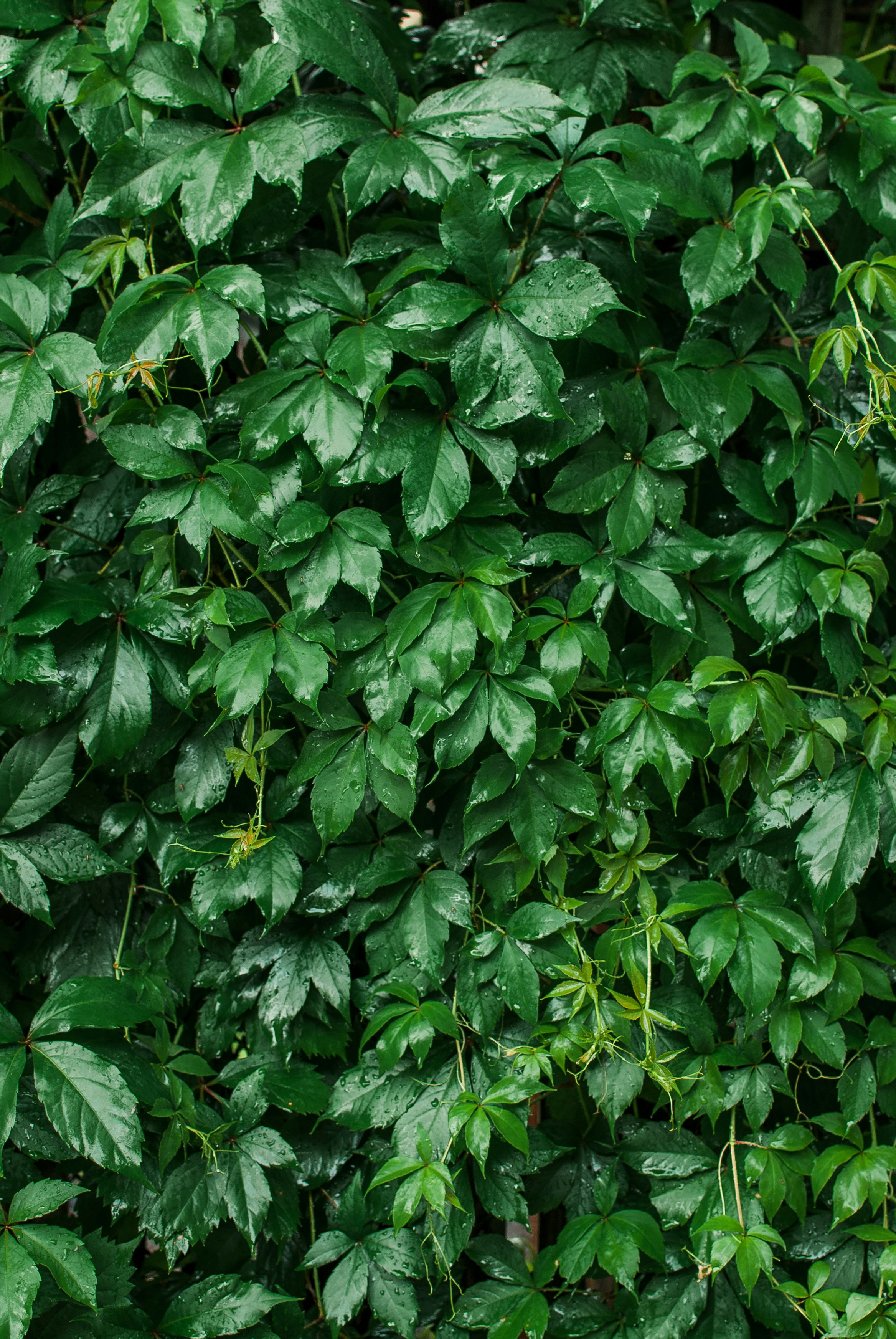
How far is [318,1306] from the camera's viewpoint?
1521 millimetres

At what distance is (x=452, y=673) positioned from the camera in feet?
4.15

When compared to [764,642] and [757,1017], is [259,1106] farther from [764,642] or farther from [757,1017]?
[764,642]

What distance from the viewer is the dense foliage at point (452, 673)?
4.24 feet

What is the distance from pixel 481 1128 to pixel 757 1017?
1.41 ft

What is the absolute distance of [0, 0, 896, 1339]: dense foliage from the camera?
1293 millimetres

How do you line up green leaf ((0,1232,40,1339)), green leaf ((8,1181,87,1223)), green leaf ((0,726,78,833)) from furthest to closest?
1. green leaf ((0,726,78,833))
2. green leaf ((8,1181,87,1223))
3. green leaf ((0,1232,40,1339))

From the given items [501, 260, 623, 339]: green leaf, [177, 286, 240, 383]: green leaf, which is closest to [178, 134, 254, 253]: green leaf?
[177, 286, 240, 383]: green leaf

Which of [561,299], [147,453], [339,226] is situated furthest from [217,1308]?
[339,226]

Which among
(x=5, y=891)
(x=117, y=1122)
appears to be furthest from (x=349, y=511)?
(x=117, y=1122)

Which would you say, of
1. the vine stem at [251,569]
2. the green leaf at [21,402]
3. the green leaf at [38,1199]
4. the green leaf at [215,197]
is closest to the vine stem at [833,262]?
the green leaf at [215,197]

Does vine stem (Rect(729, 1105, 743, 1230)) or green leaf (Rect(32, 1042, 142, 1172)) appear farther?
vine stem (Rect(729, 1105, 743, 1230))

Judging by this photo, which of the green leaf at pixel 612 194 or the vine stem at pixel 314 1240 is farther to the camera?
the vine stem at pixel 314 1240

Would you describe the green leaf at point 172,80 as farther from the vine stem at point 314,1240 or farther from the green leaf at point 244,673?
the vine stem at point 314,1240

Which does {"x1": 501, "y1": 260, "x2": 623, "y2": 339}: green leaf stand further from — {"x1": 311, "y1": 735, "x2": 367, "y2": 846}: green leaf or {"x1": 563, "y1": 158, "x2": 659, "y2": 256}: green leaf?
{"x1": 311, "y1": 735, "x2": 367, "y2": 846}: green leaf
